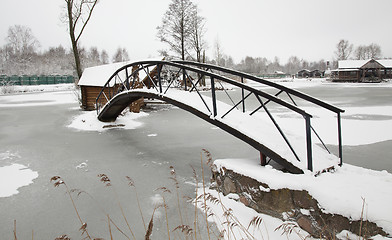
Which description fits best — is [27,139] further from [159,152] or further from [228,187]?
[228,187]

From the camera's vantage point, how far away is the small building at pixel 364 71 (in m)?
40.4

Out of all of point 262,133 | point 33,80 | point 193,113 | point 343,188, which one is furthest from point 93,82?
point 33,80

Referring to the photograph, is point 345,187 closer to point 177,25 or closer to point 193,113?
point 193,113

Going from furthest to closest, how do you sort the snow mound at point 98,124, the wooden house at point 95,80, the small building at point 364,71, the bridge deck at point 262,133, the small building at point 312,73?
the small building at point 312,73 < the small building at point 364,71 < the wooden house at point 95,80 < the snow mound at point 98,124 < the bridge deck at point 262,133

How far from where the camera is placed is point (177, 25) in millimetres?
29641

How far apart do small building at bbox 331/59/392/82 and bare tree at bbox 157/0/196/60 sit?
30.1 m

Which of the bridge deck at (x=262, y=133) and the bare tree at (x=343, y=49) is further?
the bare tree at (x=343, y=49)

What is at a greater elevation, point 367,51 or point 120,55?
point 120,55

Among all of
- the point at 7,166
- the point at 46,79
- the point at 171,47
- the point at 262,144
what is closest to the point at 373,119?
the point at 262,144

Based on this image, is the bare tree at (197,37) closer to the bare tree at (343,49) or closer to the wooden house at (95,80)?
the wooden house at (95,80)

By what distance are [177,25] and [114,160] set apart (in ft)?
86.6

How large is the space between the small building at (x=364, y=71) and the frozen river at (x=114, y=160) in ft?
117

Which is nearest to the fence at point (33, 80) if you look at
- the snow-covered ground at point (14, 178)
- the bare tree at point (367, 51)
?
the snow-covered ground at point (14, 178)

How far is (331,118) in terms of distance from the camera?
10.3 metres
